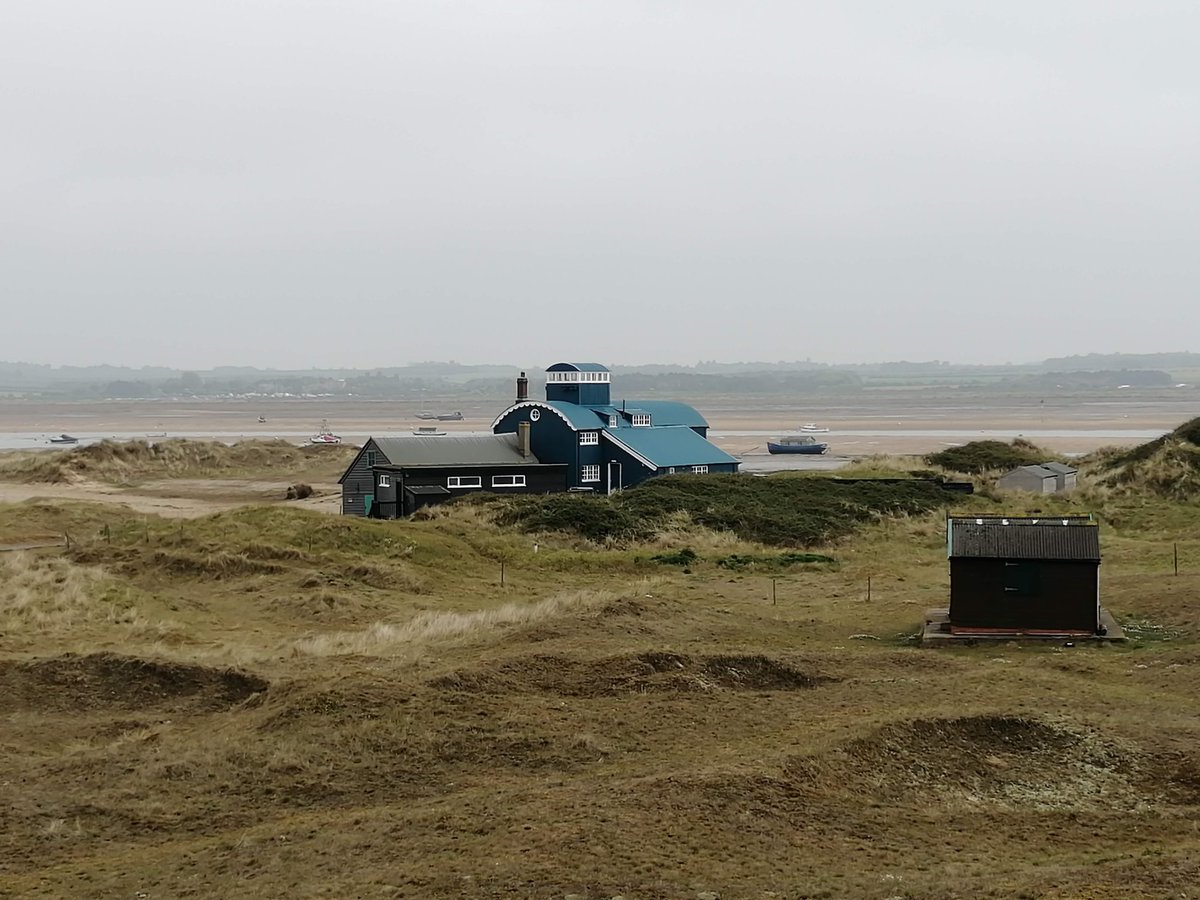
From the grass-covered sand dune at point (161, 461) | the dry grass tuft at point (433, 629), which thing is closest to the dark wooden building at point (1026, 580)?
the dry grass tuft at point (433, 629)

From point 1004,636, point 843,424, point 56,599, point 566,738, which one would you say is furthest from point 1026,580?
point 843,424

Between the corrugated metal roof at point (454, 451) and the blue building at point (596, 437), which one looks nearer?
the corrugated metal roof at point (454, 451)

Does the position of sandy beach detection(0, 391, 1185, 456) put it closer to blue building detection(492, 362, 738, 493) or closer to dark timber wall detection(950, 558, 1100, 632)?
blue building detection(492, 362, 738, 493)

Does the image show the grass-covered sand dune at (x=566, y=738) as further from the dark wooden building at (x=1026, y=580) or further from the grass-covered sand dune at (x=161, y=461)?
the grass-covered sand dune at (x=161, y=461)

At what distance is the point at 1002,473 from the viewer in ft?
186

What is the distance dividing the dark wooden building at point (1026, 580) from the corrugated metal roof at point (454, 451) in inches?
1097

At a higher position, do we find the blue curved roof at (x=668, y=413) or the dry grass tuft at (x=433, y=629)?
the blue curved roof at (x=668, y=413)

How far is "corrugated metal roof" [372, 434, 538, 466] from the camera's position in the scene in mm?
51031

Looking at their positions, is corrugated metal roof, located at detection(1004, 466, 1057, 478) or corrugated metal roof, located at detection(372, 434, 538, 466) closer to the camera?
corrugated metal roof, located at detection(372, 434, 538, 466)

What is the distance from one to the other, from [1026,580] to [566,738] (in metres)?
12.7

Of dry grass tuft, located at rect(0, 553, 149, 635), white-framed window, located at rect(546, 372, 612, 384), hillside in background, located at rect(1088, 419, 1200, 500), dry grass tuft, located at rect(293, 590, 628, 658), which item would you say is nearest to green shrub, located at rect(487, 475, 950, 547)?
hillside in background, located at rect(1088, 419, 1200, 500)

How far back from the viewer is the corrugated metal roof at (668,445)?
55.1m

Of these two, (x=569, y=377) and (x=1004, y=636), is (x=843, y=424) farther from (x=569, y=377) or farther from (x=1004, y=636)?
(x=1004, y=636)

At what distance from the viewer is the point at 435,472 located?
5059 cm
